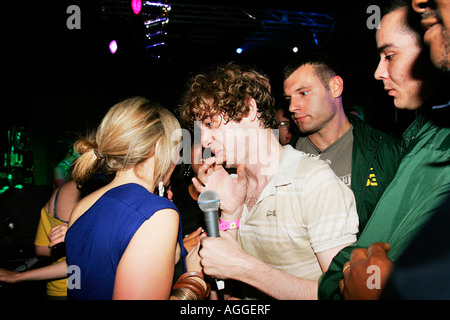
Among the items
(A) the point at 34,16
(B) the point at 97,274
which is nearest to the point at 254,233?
(B) the point at 97,274

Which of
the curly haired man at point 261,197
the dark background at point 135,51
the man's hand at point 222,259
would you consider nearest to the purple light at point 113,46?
the dark background at point 135,51

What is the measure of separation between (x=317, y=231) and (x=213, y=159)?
932mm

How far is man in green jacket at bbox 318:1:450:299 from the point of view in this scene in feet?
2.75

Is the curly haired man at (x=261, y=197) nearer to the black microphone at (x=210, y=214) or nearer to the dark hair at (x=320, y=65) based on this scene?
the black microphone at (x=210, y=214)

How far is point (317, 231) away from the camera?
4.53 ft

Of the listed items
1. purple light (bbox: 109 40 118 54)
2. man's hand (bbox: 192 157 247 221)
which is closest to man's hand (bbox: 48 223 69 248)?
man's hand (bbox: 192 157 247 221)

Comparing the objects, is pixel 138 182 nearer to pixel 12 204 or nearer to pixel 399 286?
pixel 399 286

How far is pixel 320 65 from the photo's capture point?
8.29 feet

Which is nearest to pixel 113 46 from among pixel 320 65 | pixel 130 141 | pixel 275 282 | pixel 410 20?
pixel 320 65

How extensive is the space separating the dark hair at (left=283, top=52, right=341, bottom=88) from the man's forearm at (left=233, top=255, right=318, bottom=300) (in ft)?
6.09

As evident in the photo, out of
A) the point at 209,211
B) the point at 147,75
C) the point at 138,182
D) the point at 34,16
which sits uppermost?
the point at 34,16

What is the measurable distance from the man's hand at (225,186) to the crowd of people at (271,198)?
0.4 inches

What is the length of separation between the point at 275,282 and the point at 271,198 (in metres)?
0.49

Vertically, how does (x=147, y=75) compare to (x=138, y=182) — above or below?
above
